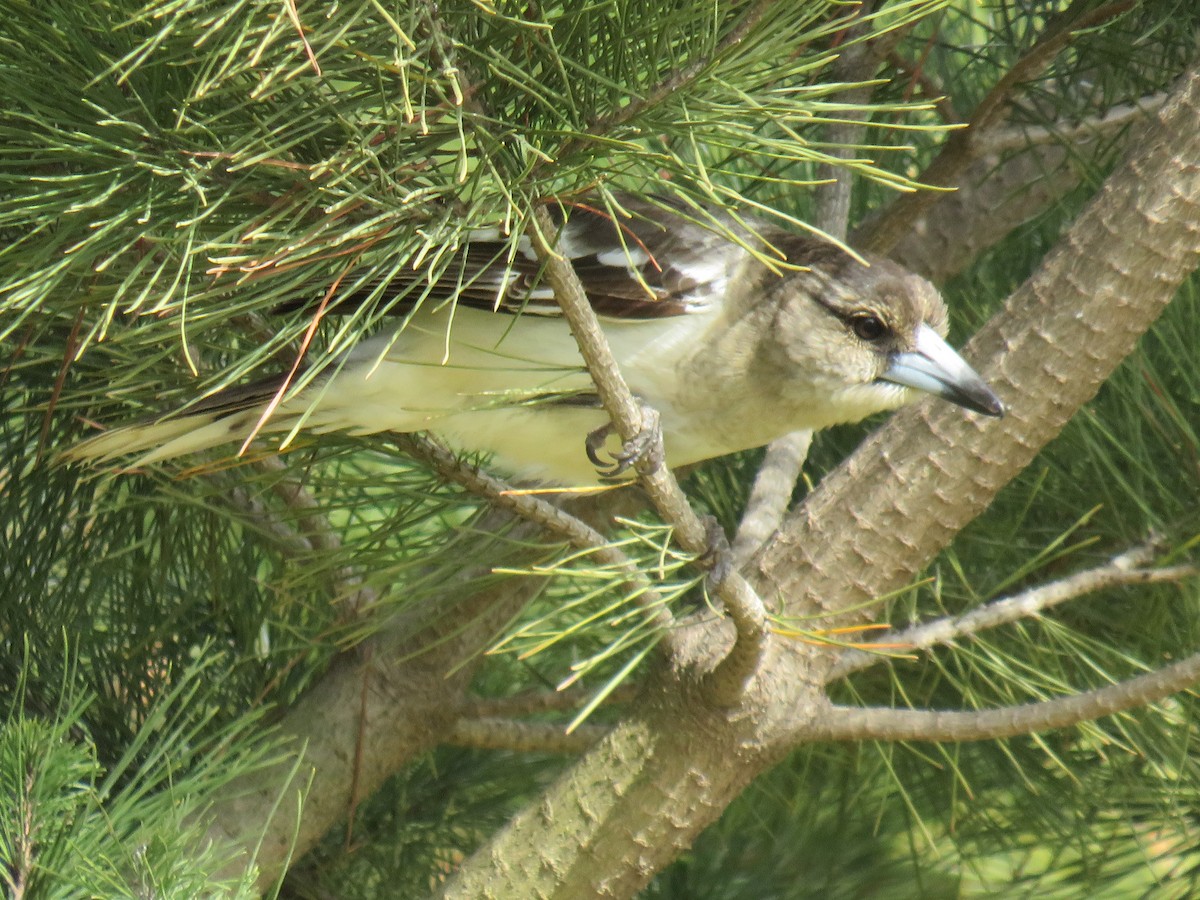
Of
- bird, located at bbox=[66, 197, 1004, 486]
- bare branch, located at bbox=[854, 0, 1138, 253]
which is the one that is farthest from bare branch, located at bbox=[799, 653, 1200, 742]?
bare branch, located at bbox=[854, 0, 1138, 253]

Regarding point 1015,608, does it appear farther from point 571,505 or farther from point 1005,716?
point 571,505

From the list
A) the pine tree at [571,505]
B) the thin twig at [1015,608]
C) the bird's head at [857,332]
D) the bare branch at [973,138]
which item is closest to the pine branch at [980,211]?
the pine tree at [571,505]

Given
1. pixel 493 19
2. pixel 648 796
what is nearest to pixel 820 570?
pixel 648 796

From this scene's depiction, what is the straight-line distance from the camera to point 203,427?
179 centimetres

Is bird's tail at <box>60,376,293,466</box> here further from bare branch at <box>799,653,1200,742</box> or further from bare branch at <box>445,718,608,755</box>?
bare branch at <box>799,653,1200,742</box>

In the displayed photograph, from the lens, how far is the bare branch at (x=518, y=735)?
6.97 feet

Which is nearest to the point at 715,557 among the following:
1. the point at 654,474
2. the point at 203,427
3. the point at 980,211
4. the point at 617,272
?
the point at 654,474

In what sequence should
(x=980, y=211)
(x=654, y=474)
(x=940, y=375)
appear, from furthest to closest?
(x=980, y=211)
(x=940, y=375)
(x=654, y=474)

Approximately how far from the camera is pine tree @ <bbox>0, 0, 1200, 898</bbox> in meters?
1.14

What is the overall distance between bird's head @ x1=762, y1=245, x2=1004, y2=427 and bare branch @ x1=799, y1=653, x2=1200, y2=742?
1.64 ft

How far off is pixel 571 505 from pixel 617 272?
63 cm

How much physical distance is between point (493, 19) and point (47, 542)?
Answer: 122cm

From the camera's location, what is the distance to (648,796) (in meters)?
1.71

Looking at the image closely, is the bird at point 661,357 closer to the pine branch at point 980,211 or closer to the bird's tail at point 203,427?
the bird's tail at point 203,427
